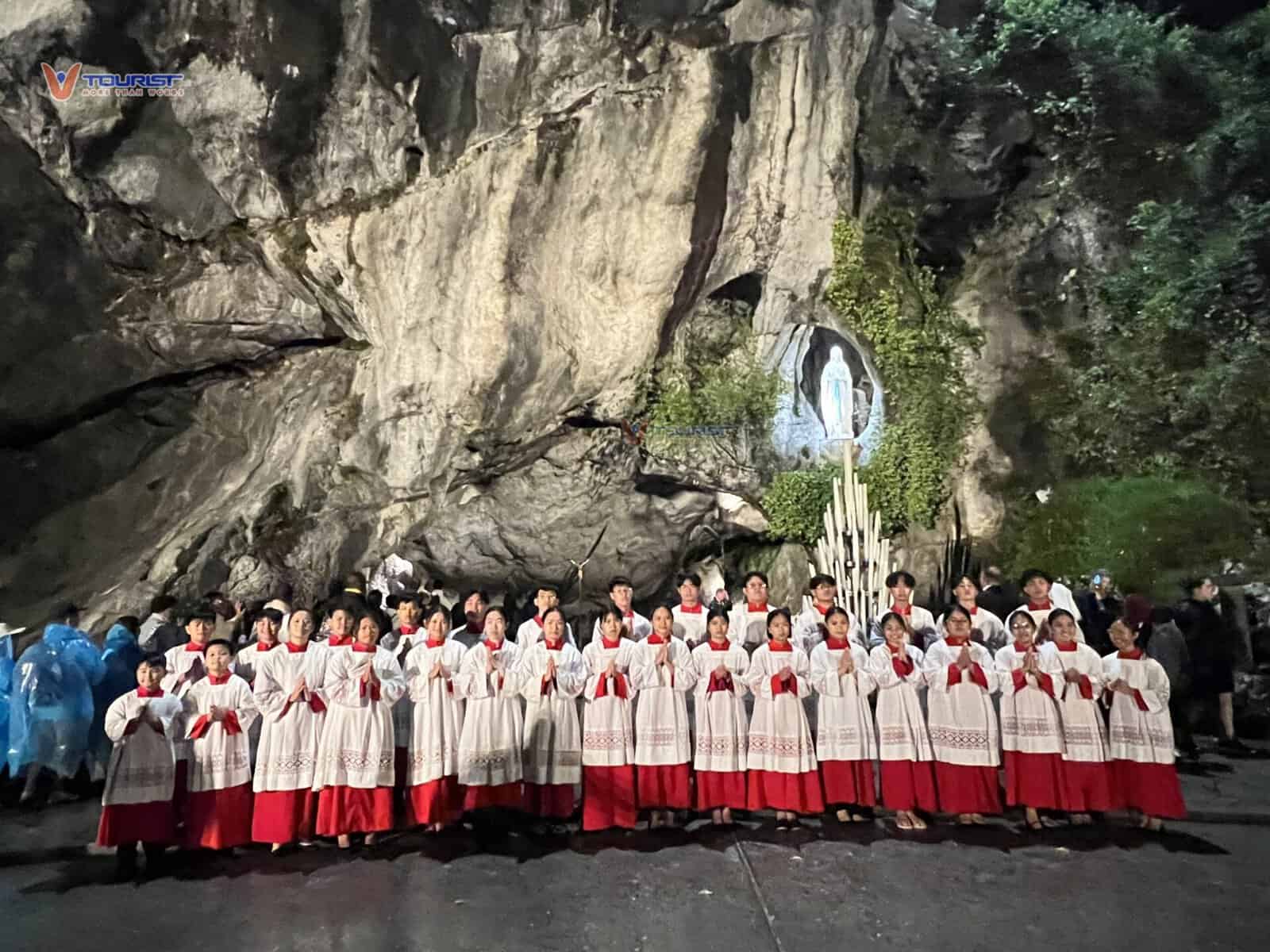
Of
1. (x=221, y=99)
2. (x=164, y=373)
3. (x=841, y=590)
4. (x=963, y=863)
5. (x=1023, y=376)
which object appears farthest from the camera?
(x=164, y=373)

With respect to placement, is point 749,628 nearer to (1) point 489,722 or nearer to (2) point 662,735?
(2) point 662,735

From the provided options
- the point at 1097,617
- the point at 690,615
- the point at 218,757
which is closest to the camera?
the point at 218,757

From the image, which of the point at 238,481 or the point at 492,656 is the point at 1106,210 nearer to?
the point at 492,656

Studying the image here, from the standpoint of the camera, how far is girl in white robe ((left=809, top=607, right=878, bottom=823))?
5969 millimetres

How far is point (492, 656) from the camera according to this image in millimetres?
6215

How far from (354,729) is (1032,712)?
4618 millimetres

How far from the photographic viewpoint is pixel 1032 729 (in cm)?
585

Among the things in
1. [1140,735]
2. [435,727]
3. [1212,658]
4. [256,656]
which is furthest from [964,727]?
[256,656]

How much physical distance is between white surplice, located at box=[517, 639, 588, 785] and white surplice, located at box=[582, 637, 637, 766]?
100 mm

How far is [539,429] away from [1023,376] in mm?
6829

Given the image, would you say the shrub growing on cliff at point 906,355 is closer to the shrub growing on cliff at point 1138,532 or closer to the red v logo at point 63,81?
the shrub growing on cliff at point 1138,532

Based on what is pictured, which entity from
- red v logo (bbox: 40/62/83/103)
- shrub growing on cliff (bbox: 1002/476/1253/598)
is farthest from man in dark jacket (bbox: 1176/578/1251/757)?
red v logo (bbox: 40/62/83/103)

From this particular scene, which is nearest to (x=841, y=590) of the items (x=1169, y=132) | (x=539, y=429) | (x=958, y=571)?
(x=958, y=571)

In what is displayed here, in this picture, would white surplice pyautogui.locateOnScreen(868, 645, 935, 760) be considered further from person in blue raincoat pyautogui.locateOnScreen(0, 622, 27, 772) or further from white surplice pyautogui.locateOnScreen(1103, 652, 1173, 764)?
person in blue raincoat pyautogui.locateOnScreen(0, 622, 27, 772)
